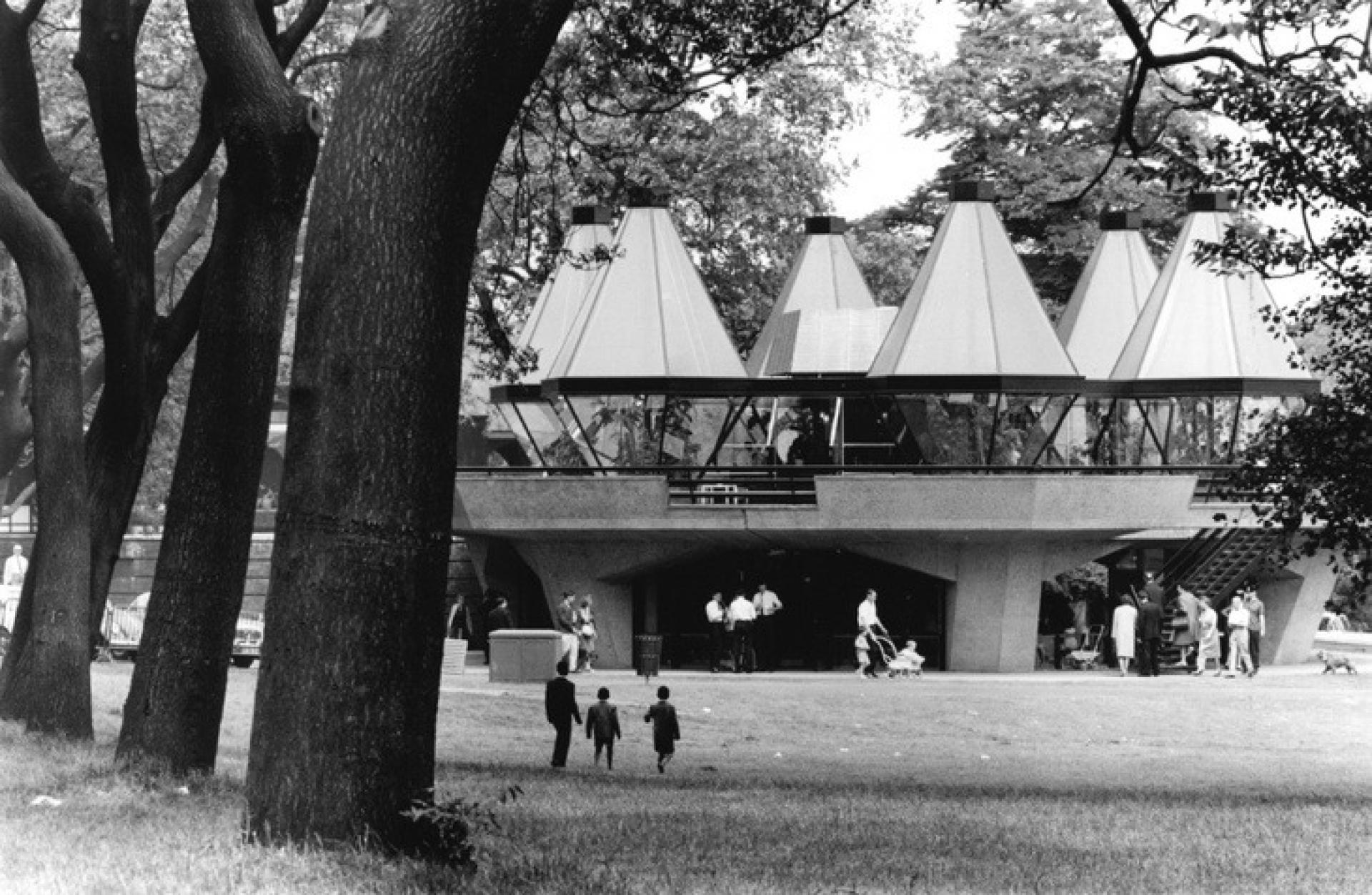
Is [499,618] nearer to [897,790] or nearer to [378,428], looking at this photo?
[897,790]

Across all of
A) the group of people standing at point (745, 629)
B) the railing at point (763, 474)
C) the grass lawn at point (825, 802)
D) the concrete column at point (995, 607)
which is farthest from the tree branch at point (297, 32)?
the concrete column at point (995, 607)

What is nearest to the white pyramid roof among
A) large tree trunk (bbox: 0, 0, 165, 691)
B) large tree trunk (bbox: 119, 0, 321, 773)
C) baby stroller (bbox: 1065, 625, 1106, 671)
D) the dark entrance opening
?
the dark entrance opening

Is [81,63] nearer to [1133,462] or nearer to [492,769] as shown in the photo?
[492,769]

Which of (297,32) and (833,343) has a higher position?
(833,343)

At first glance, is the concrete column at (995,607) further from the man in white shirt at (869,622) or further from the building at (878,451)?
the man in white shirt at (869,622)

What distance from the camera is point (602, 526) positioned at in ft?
132

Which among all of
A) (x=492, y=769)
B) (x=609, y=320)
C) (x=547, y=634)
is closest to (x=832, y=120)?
(x=609, y=320)

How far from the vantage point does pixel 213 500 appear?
13148 millimetres

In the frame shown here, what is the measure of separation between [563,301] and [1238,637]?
18012 millimetres

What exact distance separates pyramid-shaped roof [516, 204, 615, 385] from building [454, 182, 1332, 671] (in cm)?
155

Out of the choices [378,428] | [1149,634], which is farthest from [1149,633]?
[378,428]

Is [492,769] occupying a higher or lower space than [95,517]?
lower

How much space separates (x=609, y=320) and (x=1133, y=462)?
1251 centimetres

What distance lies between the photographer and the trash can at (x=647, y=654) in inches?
1367
